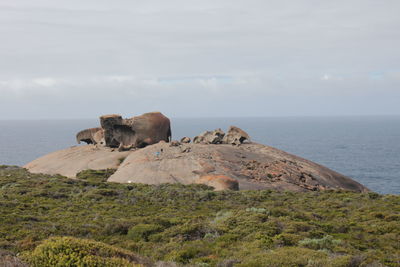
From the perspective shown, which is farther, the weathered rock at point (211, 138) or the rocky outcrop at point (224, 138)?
the rocky outcrop at point (224, 138)

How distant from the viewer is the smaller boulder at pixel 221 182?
118 feet

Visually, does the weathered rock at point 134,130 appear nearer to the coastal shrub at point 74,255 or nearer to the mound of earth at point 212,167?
the mound of earth at point 212,167

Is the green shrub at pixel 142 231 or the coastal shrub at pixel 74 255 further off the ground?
the coastal shrub at pixel 74 255

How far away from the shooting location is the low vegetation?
1155cm

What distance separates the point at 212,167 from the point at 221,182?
491 centimetres

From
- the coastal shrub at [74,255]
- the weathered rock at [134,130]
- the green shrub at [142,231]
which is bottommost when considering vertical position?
the green shrub at [142,231]

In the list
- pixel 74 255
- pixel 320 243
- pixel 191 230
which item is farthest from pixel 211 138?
pixel 74 255

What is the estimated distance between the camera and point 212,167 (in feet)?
135

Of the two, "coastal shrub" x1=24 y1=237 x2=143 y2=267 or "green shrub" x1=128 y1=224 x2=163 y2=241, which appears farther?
"green shrub" x1=128 y1=224 x2=163 y2=241

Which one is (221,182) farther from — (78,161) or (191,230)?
(78,161)

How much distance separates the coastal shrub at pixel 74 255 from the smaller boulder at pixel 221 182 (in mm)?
25436

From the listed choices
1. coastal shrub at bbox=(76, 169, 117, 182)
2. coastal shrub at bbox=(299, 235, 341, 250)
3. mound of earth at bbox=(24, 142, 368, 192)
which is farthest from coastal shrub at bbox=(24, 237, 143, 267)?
coastal shrub at bbox=(76, 169, 117, 182)

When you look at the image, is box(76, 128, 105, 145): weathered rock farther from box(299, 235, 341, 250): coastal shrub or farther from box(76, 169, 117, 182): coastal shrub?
box(299, 235, 341, 250): coastal shrub

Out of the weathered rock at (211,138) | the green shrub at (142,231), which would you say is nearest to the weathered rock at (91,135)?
the weathered rock at (211,138)
